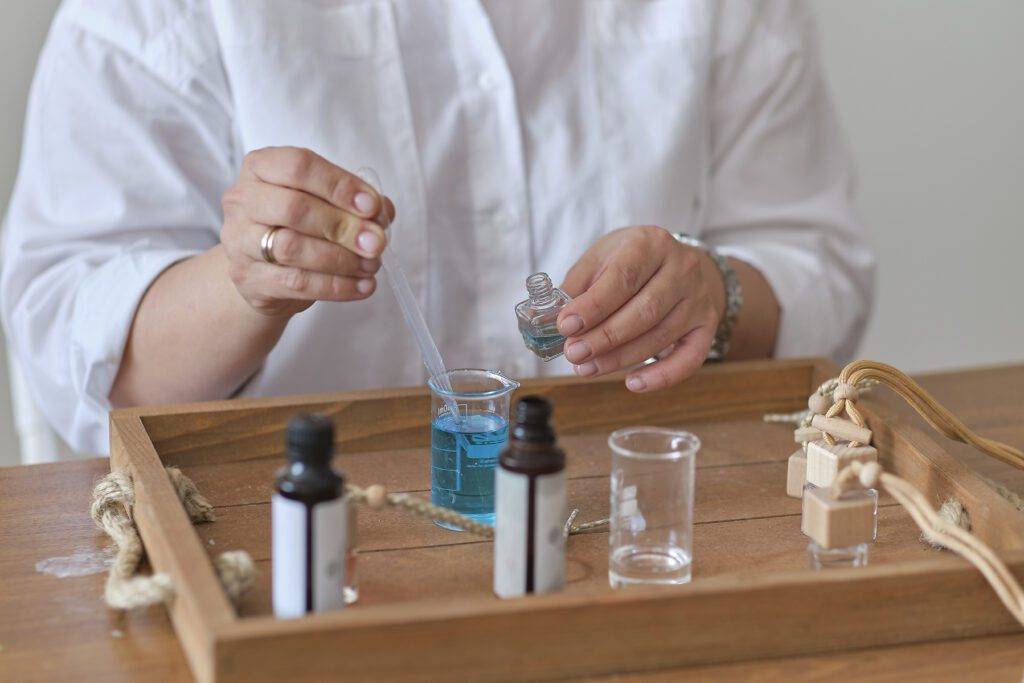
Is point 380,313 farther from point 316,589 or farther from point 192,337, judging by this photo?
point 316,589

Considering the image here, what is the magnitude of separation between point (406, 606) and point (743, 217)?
0.86 meters

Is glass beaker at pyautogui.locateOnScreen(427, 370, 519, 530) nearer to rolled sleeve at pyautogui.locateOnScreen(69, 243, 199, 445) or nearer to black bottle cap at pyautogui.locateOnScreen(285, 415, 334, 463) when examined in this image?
black bottle cap at pyautogui.locateOnScreen(285, 415, 334, 463)

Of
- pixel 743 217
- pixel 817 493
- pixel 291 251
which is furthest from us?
pixel 743 217

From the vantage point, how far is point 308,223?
851mm

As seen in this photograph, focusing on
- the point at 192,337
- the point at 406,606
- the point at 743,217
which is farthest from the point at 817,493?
the point at 743,217

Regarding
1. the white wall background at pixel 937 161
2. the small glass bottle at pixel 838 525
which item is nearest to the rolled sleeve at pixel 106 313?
the small glass bottle at pixel 838 525

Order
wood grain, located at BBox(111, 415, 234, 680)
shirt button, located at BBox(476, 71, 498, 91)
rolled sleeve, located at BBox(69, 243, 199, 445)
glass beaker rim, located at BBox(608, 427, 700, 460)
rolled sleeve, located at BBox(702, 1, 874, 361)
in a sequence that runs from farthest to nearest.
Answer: rolled sleeve, located at BBox(702, 1, 874, 361)
shirt button, located at BBox(476, 71, 498, 91)
rolled sleeve, located at BBox(69, 243, 199, 445)
glass beaker rim, located at BBox(608, 427, 700, 460)
wood grain, located at BBox(111, 415, 234, 680)

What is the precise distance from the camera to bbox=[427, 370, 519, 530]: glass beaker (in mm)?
812

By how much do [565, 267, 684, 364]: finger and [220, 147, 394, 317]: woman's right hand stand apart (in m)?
0.16

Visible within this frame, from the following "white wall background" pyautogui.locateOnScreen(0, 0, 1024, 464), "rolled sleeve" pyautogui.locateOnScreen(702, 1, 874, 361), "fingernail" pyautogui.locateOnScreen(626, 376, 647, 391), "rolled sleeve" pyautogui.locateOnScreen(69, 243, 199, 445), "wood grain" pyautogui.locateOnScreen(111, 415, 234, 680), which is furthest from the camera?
"white wall background" pyautogui.locateOnScreen(0, 0, 1024, 464)

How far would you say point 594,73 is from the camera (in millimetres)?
1279

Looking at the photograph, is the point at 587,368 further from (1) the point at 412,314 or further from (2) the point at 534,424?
(2) the point at 534,424

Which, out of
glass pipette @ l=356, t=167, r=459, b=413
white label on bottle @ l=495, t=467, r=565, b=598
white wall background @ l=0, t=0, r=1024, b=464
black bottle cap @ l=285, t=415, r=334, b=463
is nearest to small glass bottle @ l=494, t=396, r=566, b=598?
white label on bottle @ l=495, t=467, r=565, b=598

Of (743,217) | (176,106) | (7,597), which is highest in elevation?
(176,106)
